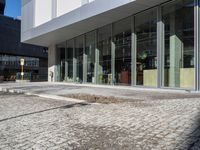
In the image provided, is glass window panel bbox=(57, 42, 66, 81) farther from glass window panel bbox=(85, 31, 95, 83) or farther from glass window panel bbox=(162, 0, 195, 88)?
glass window panel bbox=(162, 0, 195, 88)

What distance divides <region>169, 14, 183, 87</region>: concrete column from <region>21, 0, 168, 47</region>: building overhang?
1723 mm

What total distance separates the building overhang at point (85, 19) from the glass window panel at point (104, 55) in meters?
0.72

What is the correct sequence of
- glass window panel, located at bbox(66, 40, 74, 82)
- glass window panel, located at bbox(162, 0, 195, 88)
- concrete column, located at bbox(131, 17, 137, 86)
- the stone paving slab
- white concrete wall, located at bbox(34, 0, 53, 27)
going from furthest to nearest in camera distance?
glass window panel, located at bbox(66, 40, 74, 82) < white concrete wall, located at bbox(34, 0, 53, 27) < concrete column, located at bbox(131, 17, 137, 86) < glass window panel, located at bbox(162, 0, 195, 88) < the stone paving slab

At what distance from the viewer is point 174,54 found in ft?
52.2

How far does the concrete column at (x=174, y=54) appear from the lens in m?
15.5

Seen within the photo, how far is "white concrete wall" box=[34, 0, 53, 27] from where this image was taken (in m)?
27.5

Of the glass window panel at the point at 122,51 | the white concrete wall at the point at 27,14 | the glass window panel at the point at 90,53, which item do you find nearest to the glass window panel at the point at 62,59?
the white concrete wall at the point at 27,14

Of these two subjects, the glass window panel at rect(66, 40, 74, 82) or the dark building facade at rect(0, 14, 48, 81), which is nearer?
the glass window panel at rect(66, 40, 74, 82)

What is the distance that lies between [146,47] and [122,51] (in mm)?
3019

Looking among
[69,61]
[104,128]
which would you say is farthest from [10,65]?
[104,128]

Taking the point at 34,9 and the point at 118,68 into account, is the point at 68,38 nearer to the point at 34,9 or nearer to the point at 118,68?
the point at 34,9

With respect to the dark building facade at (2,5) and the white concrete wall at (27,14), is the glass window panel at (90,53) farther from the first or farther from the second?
the dark building facade at (2,5)

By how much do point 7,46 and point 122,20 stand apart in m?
60.0

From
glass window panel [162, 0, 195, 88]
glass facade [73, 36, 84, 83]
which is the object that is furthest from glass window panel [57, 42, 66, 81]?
glass window panel [162, 0, 195, 88]
